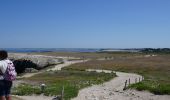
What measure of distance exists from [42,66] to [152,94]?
64823 millimetres

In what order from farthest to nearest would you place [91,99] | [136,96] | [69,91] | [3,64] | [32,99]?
1. [136,96]
2. [69,91]
3. [91,99]
4. [32,99]
5. [3,64]

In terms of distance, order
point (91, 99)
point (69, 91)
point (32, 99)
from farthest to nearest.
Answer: point (69, 91) → point (91, 99) → point (32, 99)

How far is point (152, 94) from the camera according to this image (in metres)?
36.6

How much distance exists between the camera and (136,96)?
3531 cm

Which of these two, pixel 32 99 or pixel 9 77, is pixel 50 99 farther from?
pixel 9 77

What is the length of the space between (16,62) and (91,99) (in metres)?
75.1

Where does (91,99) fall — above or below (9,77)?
below

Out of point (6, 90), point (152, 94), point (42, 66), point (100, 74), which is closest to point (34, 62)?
point (42, 66)

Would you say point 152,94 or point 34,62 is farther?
point 34,62

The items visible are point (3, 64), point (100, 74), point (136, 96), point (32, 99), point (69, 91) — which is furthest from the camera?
point (100, 74)

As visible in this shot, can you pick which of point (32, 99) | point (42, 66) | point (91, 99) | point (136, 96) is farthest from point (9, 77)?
point (42, 66)

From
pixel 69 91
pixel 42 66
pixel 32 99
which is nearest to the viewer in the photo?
pixel 32 99

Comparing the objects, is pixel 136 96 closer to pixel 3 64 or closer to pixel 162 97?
pixel 162 97

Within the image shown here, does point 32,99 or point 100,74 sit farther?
point 100,74
